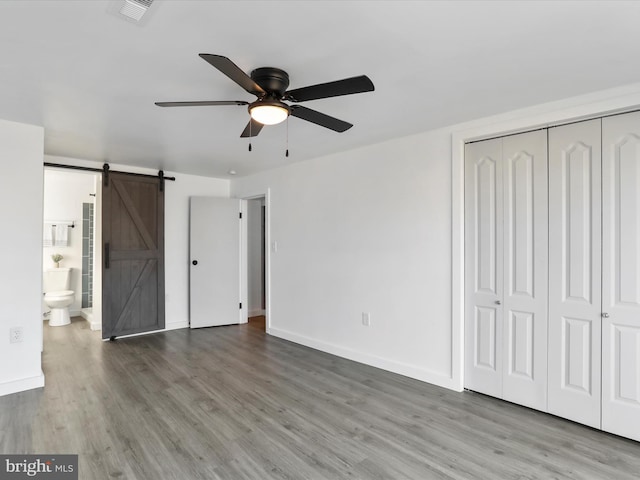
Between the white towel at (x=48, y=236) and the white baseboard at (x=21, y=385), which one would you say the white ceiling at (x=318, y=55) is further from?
the white towel at (x=48, y=236)

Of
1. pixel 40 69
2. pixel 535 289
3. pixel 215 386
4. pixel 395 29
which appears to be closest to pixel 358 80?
pixel 395 29

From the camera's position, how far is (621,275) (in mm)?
2451

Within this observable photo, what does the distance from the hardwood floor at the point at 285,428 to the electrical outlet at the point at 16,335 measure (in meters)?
0.46

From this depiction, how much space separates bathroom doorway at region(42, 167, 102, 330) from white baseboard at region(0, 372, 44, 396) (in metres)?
2.90

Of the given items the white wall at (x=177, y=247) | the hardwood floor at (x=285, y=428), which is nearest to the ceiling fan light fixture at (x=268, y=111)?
the hardwood floor at (x=285, y=428)

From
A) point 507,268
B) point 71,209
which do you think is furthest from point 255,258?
point 507,268

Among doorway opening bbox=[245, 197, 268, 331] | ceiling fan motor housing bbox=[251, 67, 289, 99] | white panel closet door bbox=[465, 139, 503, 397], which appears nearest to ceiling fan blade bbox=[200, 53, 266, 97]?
ceiling fan motor housing bbox=[251, 67, 289, 99]

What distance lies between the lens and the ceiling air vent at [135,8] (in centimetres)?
154

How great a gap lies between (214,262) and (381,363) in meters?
3.09

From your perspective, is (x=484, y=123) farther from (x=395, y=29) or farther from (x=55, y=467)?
(x=55, y=467)

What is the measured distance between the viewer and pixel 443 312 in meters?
3.26

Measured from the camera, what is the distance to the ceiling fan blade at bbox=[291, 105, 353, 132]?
2.20 meters

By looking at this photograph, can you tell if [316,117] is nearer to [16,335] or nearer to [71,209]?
[16,335]

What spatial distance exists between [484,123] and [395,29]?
1.61m
